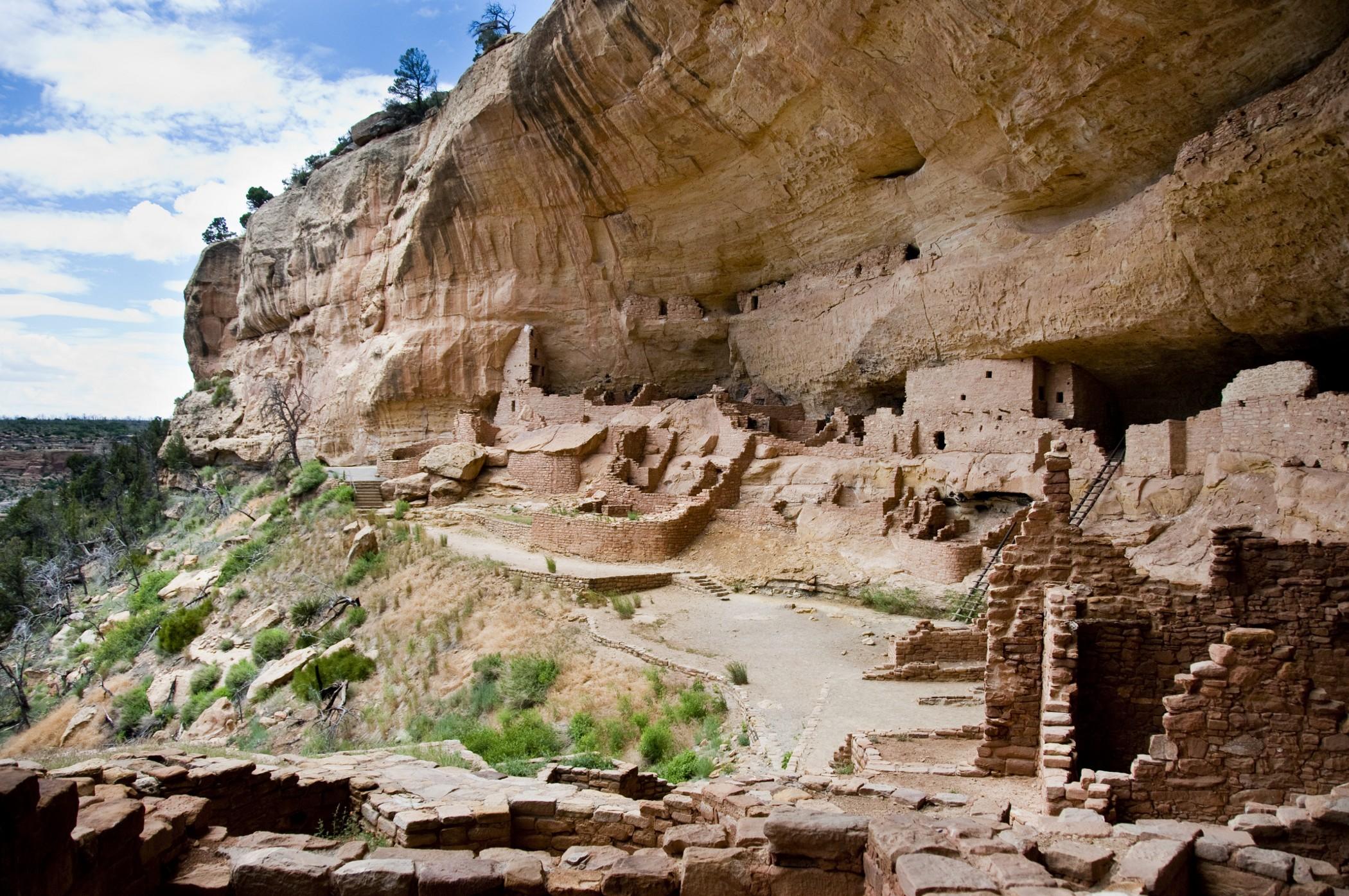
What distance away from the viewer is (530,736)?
895cm

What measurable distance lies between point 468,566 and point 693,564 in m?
4.37

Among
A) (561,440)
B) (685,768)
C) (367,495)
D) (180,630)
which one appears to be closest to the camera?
(685,768)

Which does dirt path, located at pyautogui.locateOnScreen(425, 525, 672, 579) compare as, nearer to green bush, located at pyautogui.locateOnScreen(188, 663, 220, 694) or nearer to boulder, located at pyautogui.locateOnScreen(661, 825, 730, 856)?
green bush, located at pyautogui.locateOnScreen(188, 663, 220, 694)

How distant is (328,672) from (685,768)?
302 inches

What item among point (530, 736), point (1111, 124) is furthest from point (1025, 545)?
point (1111, 124)

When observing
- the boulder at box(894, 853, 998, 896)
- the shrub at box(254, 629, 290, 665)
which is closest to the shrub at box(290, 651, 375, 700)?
the shrub at box(254, 629, 290, 665)

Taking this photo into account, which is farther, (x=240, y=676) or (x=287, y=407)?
(x=287, y=407)

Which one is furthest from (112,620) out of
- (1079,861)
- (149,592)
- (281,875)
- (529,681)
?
(1079,861)

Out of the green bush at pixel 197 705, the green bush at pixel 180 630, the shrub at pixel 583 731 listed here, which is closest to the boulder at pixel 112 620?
the green bush at pixel 180 630

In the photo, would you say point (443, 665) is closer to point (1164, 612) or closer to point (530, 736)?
Answer: point (530, 736)

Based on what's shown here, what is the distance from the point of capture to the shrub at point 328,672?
12.6 m

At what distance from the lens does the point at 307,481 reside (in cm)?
2327

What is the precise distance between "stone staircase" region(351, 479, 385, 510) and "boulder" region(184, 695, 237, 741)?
841cm

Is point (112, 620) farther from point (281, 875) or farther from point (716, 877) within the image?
point (716, 877)
